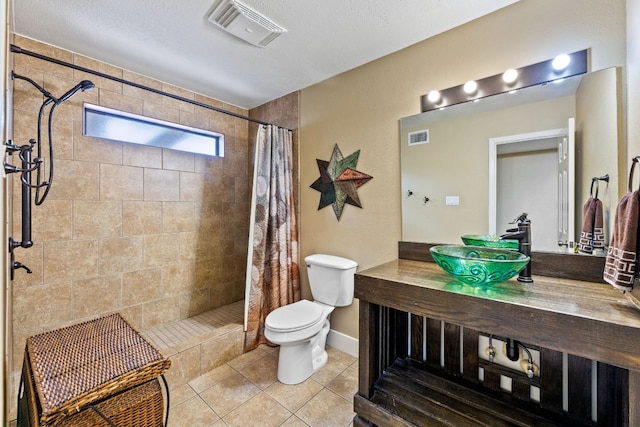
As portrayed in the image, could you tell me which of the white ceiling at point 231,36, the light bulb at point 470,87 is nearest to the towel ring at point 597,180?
the light bulb at point 470,87

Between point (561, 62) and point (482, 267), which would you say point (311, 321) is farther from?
point (561, 62)

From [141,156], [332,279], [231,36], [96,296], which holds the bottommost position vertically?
[96,296]

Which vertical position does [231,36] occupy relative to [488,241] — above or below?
above

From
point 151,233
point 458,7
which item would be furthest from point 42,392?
point 458,7

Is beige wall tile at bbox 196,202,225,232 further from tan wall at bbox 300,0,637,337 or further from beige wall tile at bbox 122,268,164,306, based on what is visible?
tan wall at bbox 300,0,637,337

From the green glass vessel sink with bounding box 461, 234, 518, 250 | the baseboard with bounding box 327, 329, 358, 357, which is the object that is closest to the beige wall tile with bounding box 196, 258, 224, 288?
the baseboard with bounding box 327, 329, 358, 357

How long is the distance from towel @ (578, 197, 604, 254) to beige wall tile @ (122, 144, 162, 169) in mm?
2864

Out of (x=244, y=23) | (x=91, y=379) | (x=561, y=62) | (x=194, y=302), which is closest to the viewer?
(x=91, y=379)

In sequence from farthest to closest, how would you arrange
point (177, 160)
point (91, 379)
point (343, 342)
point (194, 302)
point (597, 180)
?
1. point (194, 302)
2. point (177, 160)
3. point (343, 342)
4. point (597, 180)
5. point (91, 379)

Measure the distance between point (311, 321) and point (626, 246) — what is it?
1.58 meters

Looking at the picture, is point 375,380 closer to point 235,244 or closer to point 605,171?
point 605,171

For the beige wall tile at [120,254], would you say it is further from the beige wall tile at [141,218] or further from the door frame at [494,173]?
the door frame at [494,173]

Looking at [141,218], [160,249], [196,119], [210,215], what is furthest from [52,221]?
[196,119]

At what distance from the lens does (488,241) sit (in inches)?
60.1
